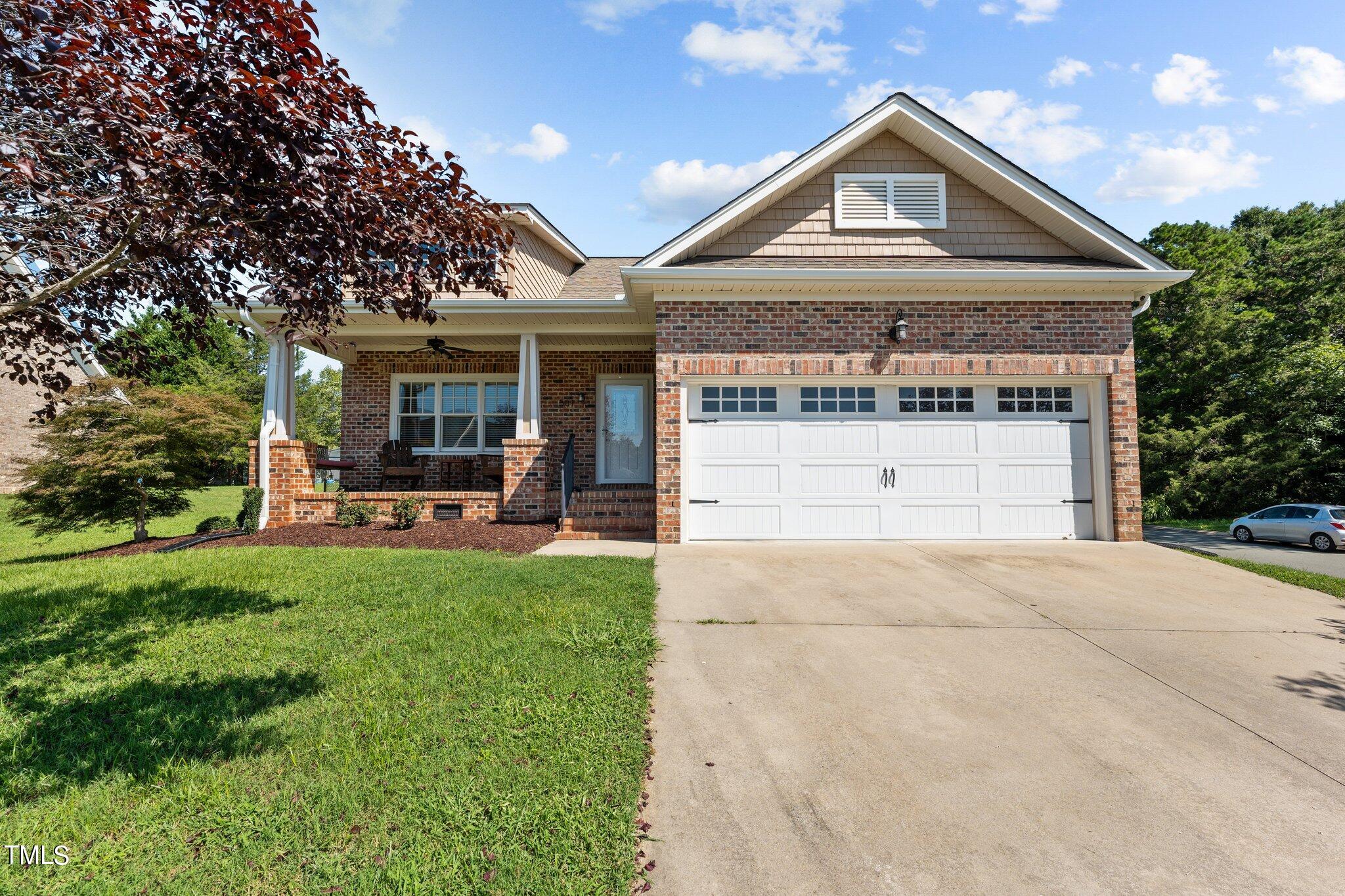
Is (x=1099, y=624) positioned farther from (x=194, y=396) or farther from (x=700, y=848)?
(x=194, y=396)

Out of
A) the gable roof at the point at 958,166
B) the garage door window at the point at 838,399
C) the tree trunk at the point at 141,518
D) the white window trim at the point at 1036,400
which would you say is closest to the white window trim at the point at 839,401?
the garage door window at the point at 838,399

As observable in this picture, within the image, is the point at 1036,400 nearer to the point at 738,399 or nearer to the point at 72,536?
the point at 738,399

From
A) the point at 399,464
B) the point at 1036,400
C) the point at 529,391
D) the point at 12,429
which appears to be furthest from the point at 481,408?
the point at 12,429

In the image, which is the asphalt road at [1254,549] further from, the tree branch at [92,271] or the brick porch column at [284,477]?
the brick porch column at [284,477]

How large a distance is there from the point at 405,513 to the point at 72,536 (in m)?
9.62

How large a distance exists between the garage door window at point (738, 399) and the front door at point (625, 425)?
3.68 metres


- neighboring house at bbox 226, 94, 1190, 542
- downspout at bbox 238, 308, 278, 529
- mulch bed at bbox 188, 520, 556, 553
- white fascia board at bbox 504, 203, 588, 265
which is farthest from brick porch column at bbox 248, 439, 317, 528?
white fascia board at bbox 504, 203, 588, 265

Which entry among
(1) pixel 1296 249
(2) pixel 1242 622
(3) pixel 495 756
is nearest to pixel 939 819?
(3) pixel 495 756

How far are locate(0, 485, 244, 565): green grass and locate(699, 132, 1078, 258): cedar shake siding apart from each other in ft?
37.0

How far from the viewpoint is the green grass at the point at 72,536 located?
1016 centimetres

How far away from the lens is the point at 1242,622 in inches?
203

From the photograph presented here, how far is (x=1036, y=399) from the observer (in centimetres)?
878

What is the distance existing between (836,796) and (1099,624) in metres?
3.71

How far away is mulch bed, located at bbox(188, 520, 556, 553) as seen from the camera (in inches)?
328
